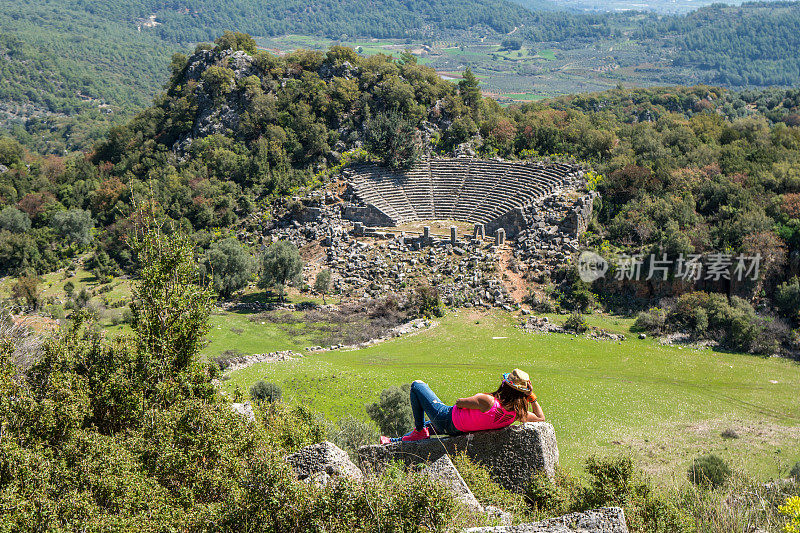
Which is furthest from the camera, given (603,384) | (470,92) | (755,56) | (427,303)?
(755,56)

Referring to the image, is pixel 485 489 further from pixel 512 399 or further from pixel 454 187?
pixel 454 187

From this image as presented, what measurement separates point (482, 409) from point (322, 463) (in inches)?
106

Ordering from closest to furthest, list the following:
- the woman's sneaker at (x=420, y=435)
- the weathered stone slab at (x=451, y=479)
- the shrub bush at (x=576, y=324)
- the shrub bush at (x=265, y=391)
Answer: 1. the weathered stone slab at (x=451, y=479)
2. the woman's sneaker at (x=420, y=435)
3. the shrub bush at (x=265, y=391)
4. the shrub bush at (x=576, y=324)

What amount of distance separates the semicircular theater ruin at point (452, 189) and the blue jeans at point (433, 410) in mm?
36330

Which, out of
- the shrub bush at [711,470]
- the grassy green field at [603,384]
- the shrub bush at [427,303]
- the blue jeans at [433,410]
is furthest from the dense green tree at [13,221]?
the shrub bush at [711,470]

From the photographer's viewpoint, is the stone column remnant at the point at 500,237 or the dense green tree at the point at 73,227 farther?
the dense green tree at the point at 73,227

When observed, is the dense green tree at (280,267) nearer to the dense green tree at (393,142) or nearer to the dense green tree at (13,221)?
the dense green tree at (393,142)

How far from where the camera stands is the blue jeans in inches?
378

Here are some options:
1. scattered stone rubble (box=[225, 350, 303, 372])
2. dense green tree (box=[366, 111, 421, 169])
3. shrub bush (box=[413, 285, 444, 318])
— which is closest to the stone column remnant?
shrub bush (box=[413, 285, 444, 318])

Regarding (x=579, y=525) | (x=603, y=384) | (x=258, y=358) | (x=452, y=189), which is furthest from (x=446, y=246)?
(x=579, y=525)

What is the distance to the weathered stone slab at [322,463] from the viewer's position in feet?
30.2

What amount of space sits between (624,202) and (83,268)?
44739 millimetres

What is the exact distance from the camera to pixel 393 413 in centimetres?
2191

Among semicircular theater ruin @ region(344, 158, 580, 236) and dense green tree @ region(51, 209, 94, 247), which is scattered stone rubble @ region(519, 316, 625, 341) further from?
dense green tree @ region(51, 209, 94, 247)
